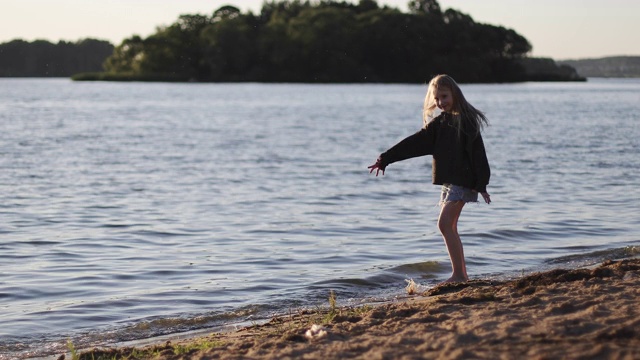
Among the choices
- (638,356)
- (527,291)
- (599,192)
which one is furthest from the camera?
(599,192)

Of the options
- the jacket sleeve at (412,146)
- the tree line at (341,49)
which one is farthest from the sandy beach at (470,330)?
the tree line at (341,49)

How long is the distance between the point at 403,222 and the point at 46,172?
9.58 m

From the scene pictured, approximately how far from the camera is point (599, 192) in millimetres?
16000

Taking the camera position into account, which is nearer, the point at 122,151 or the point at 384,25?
the point at 122,151

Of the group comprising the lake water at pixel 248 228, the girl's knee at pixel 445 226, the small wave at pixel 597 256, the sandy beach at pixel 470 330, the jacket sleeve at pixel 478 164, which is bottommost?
the lake water at pixel 248 228

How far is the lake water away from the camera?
8.06 meters

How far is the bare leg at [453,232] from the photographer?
7.62m

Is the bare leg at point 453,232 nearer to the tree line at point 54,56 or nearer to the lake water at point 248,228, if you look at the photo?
the lake water at point 248,228

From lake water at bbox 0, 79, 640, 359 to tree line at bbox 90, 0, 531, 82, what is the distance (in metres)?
95.8

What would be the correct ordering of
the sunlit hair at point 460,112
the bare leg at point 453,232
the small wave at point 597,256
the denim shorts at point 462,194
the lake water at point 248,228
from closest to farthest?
1. the sunlit hair at point 460,112
2. the denim shorts at point 462,194
3. the bare leg at point 453,232
4. the lake water at point 248,228
5. the small wave at point 597,256

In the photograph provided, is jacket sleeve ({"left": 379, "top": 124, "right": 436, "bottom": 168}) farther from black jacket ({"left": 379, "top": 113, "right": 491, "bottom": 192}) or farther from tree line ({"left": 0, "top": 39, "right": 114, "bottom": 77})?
tree line ({"left": 0, "top": 39, "right": 114, "bottom": 77})

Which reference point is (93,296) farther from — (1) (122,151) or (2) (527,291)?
(1) (122,151)

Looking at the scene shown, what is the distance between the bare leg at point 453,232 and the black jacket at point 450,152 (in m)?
0.23

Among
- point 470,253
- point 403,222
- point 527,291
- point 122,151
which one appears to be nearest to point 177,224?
point 403,222
